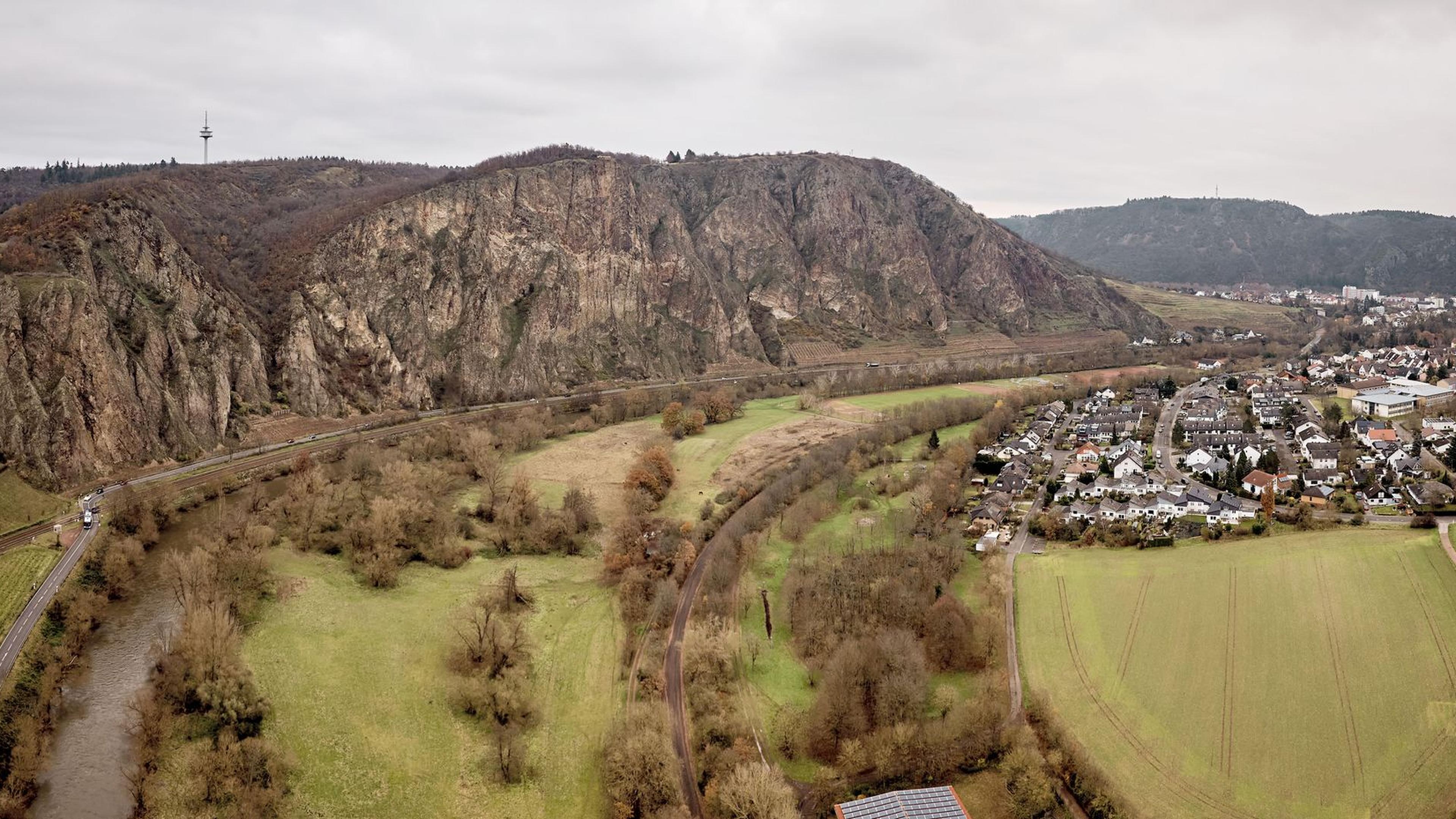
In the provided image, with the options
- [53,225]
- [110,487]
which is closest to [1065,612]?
[110,487]

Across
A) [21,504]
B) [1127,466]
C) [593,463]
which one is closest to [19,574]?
[21,504]

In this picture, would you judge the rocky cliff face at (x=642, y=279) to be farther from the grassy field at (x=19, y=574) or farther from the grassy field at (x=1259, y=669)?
the grassy field at (x=1259, y=669)

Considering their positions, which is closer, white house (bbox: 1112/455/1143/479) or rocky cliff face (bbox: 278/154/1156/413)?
white house (bbox: 1112/455/1143/479)

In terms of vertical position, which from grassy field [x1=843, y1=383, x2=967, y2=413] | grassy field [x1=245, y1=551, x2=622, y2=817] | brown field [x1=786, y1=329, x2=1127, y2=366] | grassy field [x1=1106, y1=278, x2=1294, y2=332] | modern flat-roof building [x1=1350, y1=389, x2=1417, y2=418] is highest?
grassy field [x1=1106, y1=278, x2=1294, y2=332]

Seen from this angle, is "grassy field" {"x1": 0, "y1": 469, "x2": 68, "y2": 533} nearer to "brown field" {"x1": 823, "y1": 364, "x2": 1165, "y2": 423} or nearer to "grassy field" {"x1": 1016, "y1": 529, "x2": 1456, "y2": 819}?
"grassy field" {"x1": 1016, "y1": 529, "x2": 1456, "y2": 819}

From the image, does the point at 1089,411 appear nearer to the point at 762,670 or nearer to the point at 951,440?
the point at 951,440

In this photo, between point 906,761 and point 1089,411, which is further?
point 1089,411

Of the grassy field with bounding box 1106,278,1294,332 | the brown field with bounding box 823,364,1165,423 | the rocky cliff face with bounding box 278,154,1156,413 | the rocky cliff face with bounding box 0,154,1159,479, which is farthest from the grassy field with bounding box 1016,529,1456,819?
the grassy field with bounding box 1106,278,1294,332
